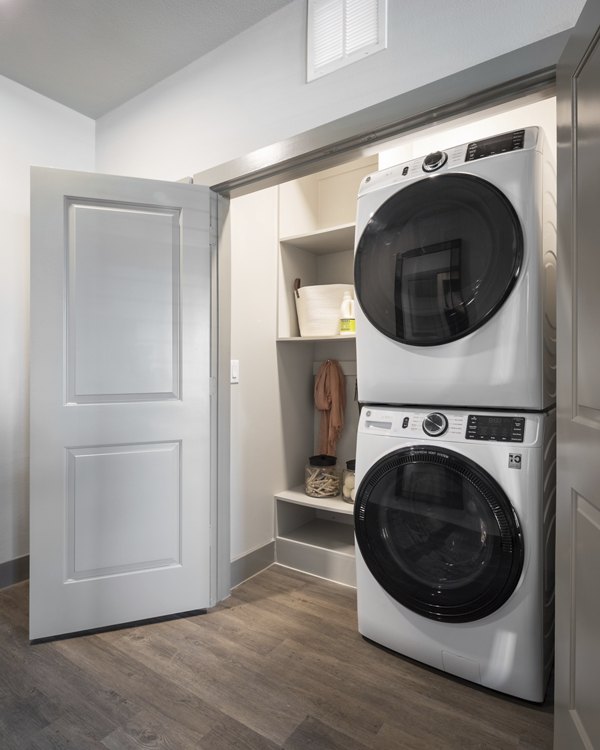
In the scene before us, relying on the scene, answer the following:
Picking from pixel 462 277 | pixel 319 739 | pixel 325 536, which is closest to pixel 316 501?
pixel 325 536

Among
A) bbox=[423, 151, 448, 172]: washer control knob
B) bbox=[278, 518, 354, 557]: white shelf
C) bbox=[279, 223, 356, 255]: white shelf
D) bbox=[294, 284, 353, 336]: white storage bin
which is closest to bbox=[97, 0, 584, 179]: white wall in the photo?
bbox=[423, 151, 448, 172]: washer control knob

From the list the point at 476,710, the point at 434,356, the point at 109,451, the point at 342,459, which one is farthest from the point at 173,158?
the point at 476,710

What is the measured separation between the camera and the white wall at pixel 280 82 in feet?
4.46

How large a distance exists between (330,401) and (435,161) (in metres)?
1.49

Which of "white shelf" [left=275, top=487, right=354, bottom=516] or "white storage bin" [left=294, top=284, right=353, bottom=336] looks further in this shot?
"white storage bin" [left=294, top=284, right=353, bottom=336]

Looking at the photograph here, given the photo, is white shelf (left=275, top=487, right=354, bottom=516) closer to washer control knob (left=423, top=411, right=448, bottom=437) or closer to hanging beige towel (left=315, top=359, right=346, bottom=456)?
hanging beige towel (left=315, top=359, right=346, bottom=456)

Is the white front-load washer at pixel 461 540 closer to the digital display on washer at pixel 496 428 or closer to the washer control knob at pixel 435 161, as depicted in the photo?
the digital display on washer at pixel 496 428

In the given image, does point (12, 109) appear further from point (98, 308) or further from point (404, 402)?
point (404, 402)

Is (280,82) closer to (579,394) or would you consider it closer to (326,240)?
(326,240)

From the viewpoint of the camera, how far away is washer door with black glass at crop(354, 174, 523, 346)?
144 cm

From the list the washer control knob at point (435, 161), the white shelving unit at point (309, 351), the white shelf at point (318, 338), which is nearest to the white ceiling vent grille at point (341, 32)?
the washer control knob at point (435, 161)

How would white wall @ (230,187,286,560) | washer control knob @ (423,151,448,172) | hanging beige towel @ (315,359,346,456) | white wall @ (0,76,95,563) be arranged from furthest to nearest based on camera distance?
hanging beige towel @ (315,359,346,456) < white wall @ (230,187,286,560) < white wall @ (0,76,95,563) < washer control knob @ (423,151,448,172)

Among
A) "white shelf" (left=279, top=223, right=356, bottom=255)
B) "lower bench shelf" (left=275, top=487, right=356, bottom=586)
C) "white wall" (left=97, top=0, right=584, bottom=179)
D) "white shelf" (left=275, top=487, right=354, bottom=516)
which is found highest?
"white wall" (left=97, top=0, right=584, bottom=179)

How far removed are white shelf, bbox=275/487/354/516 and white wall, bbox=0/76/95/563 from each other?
4.52 ft
